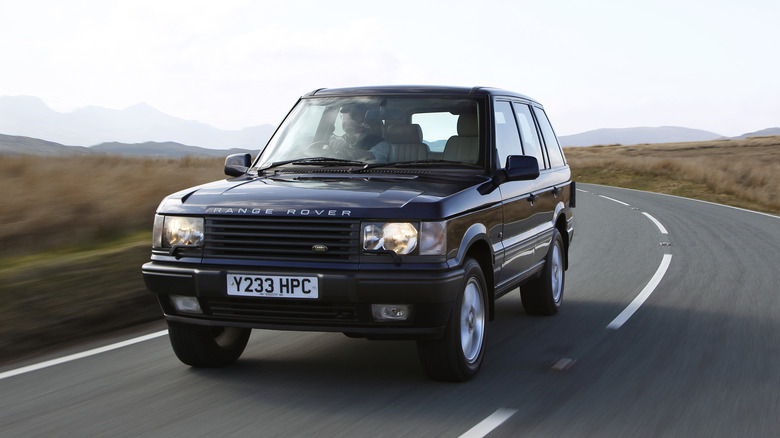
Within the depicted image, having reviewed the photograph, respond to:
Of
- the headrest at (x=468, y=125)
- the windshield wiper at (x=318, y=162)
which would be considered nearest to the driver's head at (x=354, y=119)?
the windshield wiper at (x=318, y=162)

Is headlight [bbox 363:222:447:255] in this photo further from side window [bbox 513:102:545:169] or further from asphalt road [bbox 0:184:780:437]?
side window [bbox 513:102:545:169]

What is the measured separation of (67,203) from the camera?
1241cm

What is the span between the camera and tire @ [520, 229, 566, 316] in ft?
26.0

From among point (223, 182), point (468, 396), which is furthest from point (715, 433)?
point (223, 182)

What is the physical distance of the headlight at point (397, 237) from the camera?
5.02m

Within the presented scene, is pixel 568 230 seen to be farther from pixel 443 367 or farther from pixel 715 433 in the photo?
pixel 715 433

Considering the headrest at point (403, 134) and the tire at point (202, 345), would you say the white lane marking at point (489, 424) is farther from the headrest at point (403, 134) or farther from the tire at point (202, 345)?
the headrest at point (403, 134)

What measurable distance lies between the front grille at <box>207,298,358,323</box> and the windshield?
1.42m

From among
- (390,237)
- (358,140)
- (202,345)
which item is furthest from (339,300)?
(358,140)

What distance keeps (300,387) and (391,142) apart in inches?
75.5

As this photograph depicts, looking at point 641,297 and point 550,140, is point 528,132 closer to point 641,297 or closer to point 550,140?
point 550,140

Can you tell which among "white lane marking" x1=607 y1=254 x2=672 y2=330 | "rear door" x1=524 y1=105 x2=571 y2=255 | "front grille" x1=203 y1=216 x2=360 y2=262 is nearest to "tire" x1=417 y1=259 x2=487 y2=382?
"front grille" x1=203 y1=216 x2=360 y2=262

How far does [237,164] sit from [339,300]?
2.06 m

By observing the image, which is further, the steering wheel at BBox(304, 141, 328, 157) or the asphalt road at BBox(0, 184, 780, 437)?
the steering wheel at BBox(304, 141, 328, 157)
